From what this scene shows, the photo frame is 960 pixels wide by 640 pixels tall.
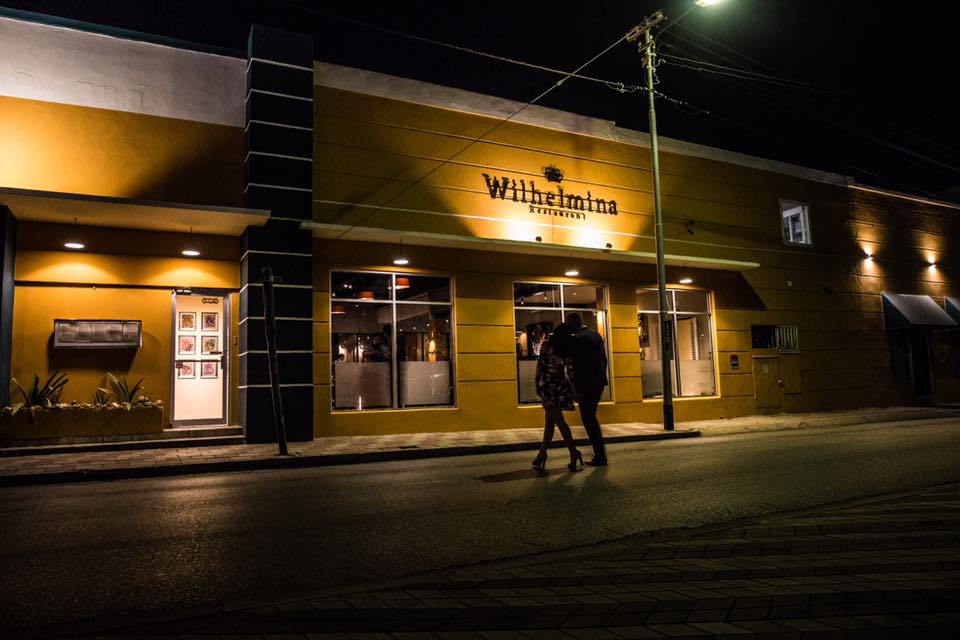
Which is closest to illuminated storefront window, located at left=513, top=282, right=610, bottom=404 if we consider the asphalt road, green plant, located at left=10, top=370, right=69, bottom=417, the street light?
the street light

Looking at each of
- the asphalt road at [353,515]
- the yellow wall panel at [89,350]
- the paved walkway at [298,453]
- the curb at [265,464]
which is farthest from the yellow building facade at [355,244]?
the asphalt road at [353,515]

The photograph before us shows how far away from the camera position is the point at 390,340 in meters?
14.4

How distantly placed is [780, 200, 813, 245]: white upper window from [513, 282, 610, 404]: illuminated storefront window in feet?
26.6

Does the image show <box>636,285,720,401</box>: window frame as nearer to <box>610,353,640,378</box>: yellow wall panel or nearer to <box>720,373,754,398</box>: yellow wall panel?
<box>720,373,754,398</box>: yellow wall panel

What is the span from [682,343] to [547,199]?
551 centimetres

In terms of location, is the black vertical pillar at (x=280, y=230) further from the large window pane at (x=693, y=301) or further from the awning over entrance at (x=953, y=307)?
the awning over entrance at (x=953, y=307)

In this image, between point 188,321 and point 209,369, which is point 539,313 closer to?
point 209,369

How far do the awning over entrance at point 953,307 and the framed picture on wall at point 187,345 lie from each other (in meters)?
24.5

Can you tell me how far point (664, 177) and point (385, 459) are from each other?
1171 centimetres

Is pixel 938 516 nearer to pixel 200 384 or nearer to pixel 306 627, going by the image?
pixel 306 627

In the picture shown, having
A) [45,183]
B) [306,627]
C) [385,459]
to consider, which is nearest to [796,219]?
[385,459]

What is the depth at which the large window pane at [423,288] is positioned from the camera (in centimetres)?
1458

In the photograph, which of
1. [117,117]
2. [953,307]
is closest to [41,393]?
[117,117]

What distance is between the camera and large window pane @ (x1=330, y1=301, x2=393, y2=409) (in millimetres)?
13789
